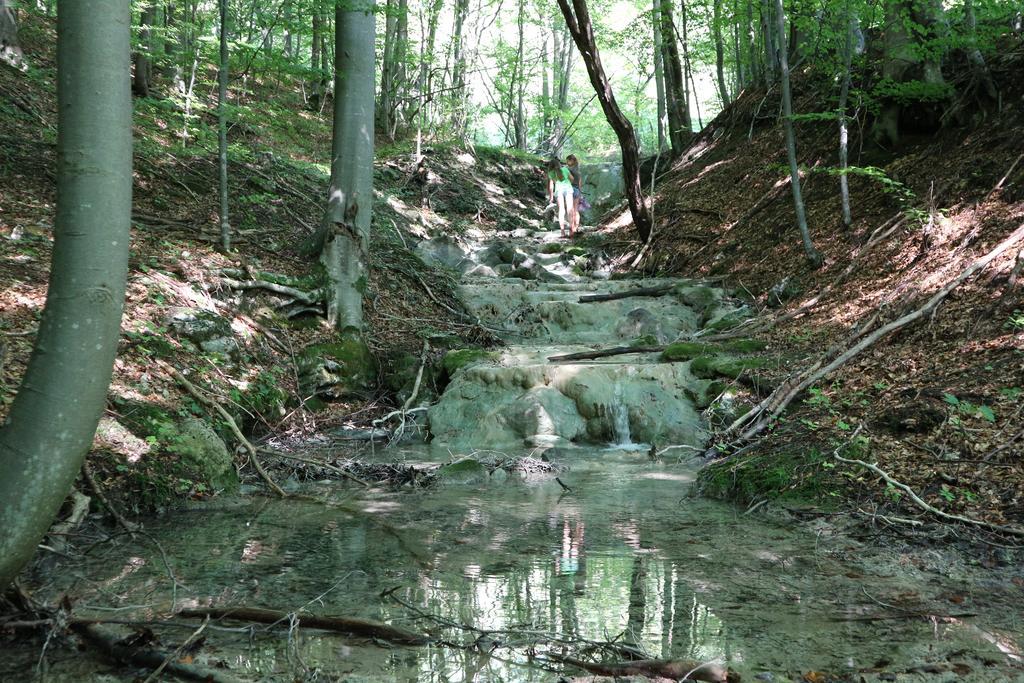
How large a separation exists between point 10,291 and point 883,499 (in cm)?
701

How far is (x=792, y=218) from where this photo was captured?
11.4m

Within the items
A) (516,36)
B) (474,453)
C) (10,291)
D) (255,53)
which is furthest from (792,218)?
(516,36)

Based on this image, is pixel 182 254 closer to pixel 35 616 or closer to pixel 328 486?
pixel 328 486

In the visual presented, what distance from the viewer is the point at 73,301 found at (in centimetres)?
245

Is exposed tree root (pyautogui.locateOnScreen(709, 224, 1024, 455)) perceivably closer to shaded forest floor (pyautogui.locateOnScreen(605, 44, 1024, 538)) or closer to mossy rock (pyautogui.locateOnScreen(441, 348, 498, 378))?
shaded forest floor (pyautogui.locateOnScreen(605, 44, 1024, 538))

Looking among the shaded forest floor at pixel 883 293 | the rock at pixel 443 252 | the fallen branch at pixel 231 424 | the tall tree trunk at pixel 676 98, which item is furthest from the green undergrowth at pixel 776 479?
the tall tree trunk at pixel 676 98

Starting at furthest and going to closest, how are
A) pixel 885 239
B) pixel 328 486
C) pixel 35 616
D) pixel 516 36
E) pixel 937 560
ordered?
1. pixel 516 36
2. pixel 885 239
3. pixel 328 486
4. pixel 937 560
5. pixel 35 616

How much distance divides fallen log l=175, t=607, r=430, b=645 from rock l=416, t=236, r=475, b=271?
34.0ft

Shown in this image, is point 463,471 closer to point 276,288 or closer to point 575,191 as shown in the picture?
point 276,288

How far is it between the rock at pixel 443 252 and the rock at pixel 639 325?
12.8 ft

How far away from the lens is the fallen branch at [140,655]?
8.16 feet

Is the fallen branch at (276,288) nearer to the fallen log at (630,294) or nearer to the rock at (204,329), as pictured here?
the rock at (204,329)

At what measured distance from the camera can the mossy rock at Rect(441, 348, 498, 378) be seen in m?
9.10

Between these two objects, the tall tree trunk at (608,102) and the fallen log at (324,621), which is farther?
the tall tree trunk at (608,102)
